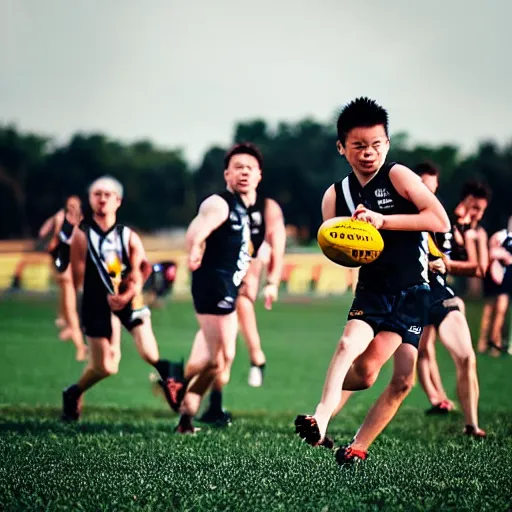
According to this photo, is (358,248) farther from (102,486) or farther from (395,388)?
(102,486)

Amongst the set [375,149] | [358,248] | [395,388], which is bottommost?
[395,388]

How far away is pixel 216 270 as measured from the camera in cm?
876

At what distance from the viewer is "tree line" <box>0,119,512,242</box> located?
221 feet

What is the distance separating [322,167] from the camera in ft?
255

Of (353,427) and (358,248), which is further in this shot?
(353,427)

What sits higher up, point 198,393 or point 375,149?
point 375,149

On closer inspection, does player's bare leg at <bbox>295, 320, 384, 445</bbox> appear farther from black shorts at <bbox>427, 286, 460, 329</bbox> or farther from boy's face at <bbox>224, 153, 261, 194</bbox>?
boy's face at <bbox>224, 153, 261, 194</bbox>

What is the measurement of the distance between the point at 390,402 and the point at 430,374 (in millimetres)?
4141

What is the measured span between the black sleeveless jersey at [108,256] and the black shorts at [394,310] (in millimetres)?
3178

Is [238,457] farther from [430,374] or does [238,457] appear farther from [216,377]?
[430,374]

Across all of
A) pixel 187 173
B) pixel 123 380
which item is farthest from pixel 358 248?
pixel 187 173

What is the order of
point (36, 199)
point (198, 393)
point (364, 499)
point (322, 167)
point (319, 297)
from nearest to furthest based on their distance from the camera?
point (364, 499) < point (198, 393) < point (319, 297) < point (36, 199) < point (322, 167)

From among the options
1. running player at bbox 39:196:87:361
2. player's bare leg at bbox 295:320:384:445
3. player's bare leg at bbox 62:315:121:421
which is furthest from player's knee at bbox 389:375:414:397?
running player at bbox 39:196:87:361

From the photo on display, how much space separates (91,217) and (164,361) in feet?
4.86
